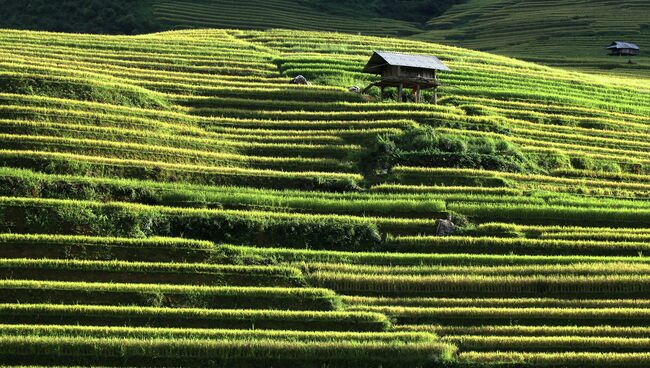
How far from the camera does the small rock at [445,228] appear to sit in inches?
1576

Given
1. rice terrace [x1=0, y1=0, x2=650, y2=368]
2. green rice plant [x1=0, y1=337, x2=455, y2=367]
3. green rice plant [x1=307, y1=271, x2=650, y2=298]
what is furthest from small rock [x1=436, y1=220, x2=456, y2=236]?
green rice plant [x1=0, y1=337, x2=455, y2=367]

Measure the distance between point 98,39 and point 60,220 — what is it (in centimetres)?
3336

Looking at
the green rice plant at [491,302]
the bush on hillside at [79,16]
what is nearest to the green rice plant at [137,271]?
the green rice plant at [491,302]

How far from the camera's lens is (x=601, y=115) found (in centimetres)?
6062

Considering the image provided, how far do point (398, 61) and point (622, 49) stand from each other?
46.1 m

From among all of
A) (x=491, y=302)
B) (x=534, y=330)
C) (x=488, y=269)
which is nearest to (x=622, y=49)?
(x=488, y=269)

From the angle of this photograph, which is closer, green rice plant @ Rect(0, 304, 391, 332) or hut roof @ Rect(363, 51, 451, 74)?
green rice plant @ Rect(0, 304, 391, 332)

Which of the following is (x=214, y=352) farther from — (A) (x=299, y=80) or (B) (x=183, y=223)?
(A) (x=299, y=80)

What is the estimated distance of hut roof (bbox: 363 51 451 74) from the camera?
55.0 meters

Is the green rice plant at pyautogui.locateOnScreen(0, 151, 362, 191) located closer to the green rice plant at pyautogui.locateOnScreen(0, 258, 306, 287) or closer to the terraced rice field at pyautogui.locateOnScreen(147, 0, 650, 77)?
the green rice plant at pyautogui.locateOnScreen(0, 258, 306, 287)

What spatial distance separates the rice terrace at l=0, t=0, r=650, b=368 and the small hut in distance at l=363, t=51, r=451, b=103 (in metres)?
0.20

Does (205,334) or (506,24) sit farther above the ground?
(506,24)

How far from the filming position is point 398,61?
55125 mm

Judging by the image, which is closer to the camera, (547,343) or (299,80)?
(547,343)
